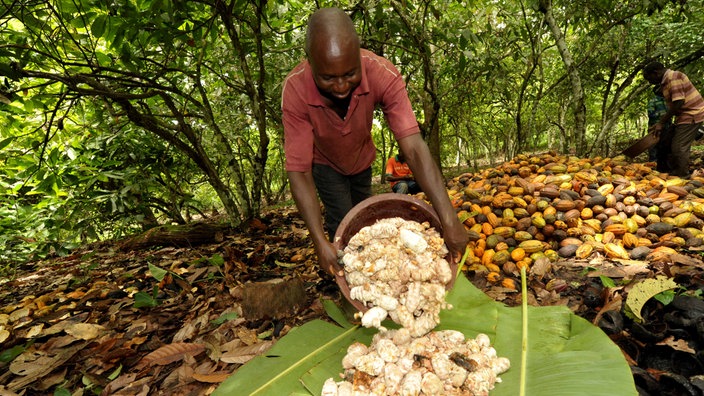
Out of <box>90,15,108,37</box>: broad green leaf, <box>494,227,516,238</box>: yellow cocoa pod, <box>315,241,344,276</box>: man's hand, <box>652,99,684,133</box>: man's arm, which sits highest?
<box>90,15,108,37</box>: broad green leaf

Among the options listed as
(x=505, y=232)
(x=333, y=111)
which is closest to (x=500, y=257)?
(x=505, y=232)

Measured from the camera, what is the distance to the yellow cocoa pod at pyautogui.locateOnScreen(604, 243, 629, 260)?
2.34m

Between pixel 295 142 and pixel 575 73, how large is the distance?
4023mm

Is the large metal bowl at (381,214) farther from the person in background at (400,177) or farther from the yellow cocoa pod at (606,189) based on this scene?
the person in background at (400,177)

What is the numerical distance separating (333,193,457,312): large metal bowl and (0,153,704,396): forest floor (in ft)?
1.59

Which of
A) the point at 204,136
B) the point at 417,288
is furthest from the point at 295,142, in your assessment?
the point at 204,136

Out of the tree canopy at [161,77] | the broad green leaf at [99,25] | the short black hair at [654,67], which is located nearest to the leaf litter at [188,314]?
the tree canopy at [161,77]

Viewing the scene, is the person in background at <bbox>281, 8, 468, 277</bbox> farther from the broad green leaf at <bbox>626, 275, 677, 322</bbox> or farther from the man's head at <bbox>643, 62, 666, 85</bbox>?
the man's head at <bbox>643, 62, 666, 85</bbox>

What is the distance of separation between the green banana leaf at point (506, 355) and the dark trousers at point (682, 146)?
395 cm

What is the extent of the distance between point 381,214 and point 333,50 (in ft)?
2.39

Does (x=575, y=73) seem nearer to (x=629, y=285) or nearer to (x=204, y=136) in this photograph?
(x=629, y=285)

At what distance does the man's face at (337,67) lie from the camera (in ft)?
4.17

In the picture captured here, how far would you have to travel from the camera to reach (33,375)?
156 centimetres

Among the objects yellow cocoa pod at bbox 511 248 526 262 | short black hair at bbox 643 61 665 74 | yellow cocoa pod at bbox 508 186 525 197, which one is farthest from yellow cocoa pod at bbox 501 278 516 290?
short black hair at bbox 643 61 665 74
